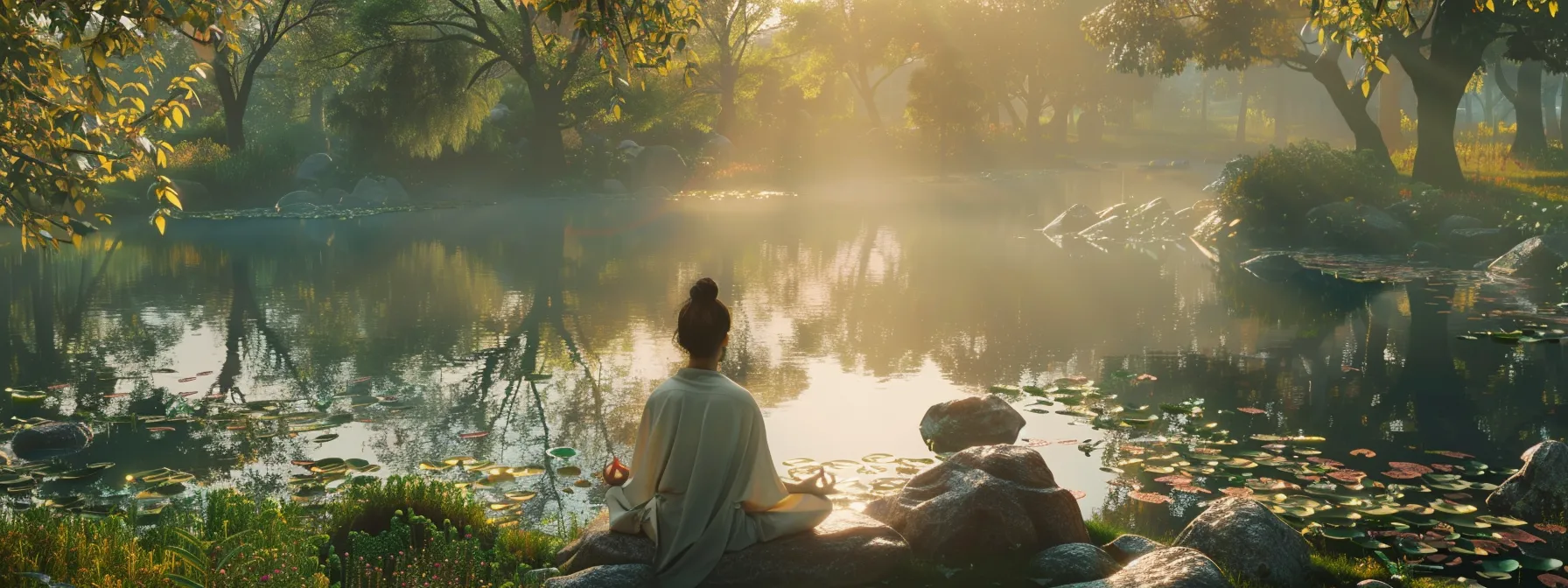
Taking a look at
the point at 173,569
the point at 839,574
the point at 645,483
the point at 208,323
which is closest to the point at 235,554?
the point at 173,569

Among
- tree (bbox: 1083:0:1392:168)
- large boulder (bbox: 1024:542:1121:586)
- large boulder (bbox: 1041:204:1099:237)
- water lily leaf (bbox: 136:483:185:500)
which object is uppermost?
tree (bbox: 1083:0:1392:168)

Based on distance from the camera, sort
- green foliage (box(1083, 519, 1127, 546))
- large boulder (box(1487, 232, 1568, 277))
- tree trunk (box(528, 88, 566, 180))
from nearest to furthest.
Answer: green foliage (box(1083, 519, 1127, 546)), large boulder (box(1487, 232, 1568, 277)), tree trunk (box(528, 88, 566, 180))

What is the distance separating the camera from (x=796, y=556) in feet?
20.8

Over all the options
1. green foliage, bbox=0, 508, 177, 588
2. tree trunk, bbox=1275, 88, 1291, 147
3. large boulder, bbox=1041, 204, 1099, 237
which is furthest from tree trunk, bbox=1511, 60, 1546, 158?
green foliage, bbox=0, 508, 177, 588

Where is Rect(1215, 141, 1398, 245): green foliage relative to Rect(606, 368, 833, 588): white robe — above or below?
above

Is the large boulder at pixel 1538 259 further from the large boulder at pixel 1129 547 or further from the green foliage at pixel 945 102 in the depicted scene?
the green foliage at pixel 945 102

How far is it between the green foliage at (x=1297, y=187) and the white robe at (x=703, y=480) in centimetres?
2356

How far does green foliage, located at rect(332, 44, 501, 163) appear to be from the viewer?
4050cm

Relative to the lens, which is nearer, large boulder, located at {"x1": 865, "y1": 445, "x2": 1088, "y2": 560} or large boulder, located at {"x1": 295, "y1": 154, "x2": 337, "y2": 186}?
large boulder, located at {"x1": 865, "y1": 445, "x2": 1088, "y2": 560}

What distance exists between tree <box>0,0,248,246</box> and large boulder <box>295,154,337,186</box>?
1351 inches

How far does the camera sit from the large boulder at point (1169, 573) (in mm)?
5984

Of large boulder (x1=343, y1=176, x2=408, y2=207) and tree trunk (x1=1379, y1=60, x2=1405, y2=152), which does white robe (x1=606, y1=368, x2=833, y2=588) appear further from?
tree trunk (x1=1379, y1=60, x2=1405, y2=152)

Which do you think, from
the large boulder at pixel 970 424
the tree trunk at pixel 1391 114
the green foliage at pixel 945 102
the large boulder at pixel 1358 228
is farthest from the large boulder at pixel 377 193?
the tree trunk at pixel 1391 114

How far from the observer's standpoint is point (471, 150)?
46.2 m
